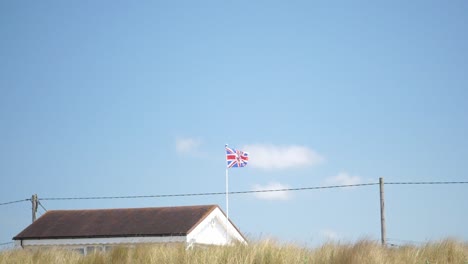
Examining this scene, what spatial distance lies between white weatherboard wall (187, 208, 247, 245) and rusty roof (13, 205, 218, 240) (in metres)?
0.46

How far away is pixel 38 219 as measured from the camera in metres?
44.4

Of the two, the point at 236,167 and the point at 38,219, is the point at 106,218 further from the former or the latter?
Result: the point at 236,167

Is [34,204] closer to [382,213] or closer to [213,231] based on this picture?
[213,231]

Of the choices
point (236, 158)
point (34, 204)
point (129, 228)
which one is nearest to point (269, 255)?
point (236, 158)

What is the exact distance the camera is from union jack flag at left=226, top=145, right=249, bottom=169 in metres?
35.5

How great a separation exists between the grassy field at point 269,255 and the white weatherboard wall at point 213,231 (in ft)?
66.1

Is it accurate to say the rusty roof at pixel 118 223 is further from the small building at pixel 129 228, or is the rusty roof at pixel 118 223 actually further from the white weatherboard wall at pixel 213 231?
the white weatherboard wall at pixel 213 231

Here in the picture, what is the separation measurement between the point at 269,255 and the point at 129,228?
25545 mm

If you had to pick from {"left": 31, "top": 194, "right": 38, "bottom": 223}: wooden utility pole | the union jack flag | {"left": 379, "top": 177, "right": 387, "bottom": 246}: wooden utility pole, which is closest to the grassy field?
{"left": 379, "top": 177, "right": 387, "bottom": 246}: wooden utility pole

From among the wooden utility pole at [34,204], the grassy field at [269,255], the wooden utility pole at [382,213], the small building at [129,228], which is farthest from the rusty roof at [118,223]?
the grassy field at [269,255]

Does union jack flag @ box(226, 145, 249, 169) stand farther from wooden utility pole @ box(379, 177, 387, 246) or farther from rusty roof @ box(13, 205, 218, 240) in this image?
wooden utility pole @ box(379, 177, 387, 246)

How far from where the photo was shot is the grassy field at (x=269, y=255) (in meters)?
14.2

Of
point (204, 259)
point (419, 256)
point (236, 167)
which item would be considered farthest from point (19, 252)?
point (236, 167)

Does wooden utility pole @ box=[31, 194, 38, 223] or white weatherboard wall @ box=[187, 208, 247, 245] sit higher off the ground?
wooden utility pole @ box=[31, 194, 38, 223]
